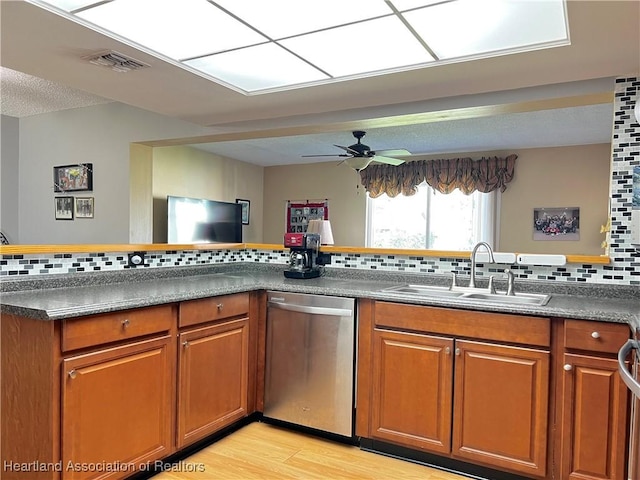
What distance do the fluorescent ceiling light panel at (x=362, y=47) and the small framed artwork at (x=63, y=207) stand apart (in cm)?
362

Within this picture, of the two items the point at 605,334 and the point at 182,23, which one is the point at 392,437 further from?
the point at 182,23

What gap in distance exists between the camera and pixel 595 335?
1.91 m

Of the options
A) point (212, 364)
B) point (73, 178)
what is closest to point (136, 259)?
point (212, 364)

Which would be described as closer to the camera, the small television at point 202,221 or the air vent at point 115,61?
the air vent at point 115,61

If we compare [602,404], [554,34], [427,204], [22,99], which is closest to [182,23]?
[554,34]

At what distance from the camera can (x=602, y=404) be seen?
1.93m

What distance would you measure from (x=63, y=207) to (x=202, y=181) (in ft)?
6.12

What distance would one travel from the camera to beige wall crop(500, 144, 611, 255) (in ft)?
18.1

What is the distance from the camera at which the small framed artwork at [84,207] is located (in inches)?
184

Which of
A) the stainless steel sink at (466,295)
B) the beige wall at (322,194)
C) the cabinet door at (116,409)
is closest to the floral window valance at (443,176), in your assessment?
the beige wall at (322,194)

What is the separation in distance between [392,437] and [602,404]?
39.4 inches

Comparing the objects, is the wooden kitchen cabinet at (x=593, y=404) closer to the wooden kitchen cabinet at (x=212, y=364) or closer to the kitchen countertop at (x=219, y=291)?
the kitchen countertop at (x=219, y=291)

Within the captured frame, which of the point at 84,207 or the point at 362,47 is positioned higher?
the point at 362,47

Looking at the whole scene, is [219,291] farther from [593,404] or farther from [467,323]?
[593,404]
